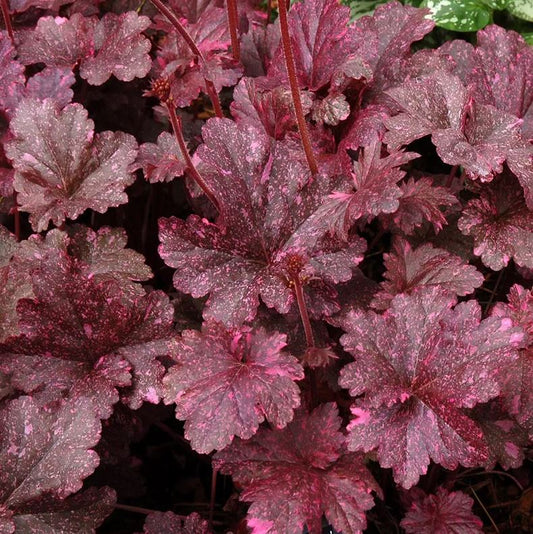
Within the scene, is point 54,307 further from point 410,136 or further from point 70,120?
point 410,136

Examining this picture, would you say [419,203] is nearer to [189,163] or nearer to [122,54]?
[189,163]

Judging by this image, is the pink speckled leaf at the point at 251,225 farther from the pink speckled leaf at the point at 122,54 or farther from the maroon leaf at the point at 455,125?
the pink speckled leaf at the point at 122,54

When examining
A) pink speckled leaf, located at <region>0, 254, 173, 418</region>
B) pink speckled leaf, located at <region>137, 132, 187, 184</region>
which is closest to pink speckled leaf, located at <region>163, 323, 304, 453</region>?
pink speckled leaf, located at <region>0, 254, 173, 418</region>

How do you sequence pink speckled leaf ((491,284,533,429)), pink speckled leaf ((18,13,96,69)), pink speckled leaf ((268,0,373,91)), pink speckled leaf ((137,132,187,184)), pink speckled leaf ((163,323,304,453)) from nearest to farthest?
pink speckled leaf ((163,323,304,453)) → pink speckled leaf ((491,284,533,429)) → pink speckled leaf ((137,132,187,184)) → pink speckled leaf ((268,0,373,91)) → pink speckled leaf ((18,13,96,69))

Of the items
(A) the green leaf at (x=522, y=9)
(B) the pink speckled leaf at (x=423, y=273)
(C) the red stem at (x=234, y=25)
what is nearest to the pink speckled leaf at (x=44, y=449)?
(B) the pink speckled leaf at (x=423, y=273)

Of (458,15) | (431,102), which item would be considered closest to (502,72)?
(431,102)

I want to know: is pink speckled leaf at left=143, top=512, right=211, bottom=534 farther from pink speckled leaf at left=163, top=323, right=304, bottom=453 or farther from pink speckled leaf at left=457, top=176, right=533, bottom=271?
pink speckled leaf at left=457, top=176, right=533, bottom=271

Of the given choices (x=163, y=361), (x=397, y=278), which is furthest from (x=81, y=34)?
(x=397, y=278)
